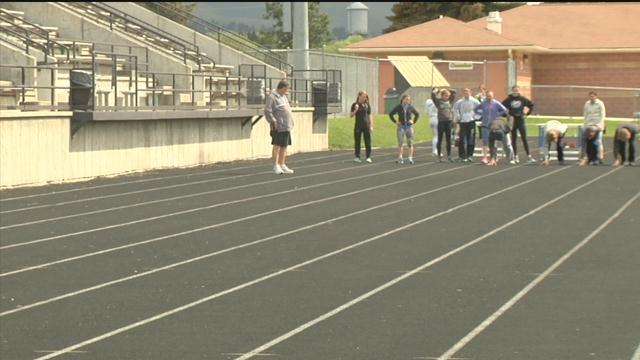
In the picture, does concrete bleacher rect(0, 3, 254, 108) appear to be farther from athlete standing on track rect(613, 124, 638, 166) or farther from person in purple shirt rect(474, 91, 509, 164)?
athlete standing on track rect(613, 124, 638, 166)

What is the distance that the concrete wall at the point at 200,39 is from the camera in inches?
1612

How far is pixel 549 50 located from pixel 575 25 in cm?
481

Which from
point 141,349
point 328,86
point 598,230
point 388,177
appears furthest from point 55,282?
point 328,86

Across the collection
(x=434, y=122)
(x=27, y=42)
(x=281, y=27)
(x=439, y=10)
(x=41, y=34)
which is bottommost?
(x=434, y=122)

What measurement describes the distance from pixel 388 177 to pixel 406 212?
7.47m

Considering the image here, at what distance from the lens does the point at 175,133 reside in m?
29.5

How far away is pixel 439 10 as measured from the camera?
88125 mm

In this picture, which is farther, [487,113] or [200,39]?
[200,39]

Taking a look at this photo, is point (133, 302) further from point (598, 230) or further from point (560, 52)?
point (560, 52)

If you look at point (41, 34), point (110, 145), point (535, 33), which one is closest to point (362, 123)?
point (41, 34)

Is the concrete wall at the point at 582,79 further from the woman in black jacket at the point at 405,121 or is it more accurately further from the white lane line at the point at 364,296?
the white lane line at the point at 364,296

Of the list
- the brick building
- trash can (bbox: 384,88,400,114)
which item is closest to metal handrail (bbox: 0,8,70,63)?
trash can (bbox: 384,88,400,114)

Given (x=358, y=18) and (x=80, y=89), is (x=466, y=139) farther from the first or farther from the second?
(x=358, y=18)

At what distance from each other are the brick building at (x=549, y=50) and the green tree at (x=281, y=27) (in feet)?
55.5
